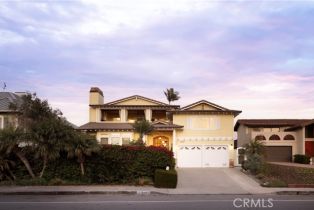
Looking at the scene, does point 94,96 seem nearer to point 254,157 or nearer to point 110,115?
point 110,115

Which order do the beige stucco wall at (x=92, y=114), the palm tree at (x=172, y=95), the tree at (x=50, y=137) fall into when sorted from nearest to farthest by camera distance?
1. the tree at (x=50, y=137)
2. the beige stucco wall at (x=92, y=114)
3. the palm tree at (x=172, y=95)

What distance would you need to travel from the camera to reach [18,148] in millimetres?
29156

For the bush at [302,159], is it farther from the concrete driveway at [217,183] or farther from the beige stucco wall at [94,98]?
the beige stucco wall at [94,98]

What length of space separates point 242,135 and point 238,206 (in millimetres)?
34865

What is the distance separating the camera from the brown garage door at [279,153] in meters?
48.2

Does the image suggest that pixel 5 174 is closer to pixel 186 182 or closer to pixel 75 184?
pixel 75 184

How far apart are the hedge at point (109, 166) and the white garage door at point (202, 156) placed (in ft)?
46.5

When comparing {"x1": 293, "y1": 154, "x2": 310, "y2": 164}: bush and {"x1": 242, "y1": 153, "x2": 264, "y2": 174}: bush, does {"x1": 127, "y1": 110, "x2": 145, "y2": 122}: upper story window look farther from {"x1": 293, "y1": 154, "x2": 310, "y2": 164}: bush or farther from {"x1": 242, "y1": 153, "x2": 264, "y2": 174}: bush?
{"x1": 242, "y1": 153, "x2": 264, "y2": 174}: bush

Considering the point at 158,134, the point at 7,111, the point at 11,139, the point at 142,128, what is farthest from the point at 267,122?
the point at 11,139

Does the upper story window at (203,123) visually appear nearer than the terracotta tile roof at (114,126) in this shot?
No

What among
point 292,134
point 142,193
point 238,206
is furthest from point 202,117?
point 238,206

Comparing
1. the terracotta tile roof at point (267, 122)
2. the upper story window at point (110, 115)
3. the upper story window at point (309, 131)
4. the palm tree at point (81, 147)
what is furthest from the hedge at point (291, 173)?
the upper story window at point (110, 115)

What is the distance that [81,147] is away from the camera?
28625 mm

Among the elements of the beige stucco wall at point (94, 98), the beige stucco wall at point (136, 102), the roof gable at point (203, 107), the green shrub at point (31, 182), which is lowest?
the green shrub at point (31, 182)
